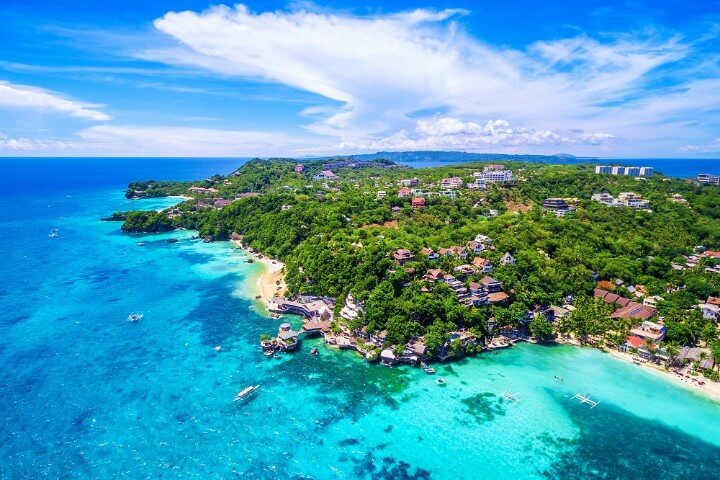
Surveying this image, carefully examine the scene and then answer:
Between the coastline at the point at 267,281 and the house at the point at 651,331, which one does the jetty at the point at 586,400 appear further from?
the coastline at the point at 267,281

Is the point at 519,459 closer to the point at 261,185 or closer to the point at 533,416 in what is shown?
the point at 533,416

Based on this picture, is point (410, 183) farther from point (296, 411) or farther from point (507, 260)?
point (296, 411)

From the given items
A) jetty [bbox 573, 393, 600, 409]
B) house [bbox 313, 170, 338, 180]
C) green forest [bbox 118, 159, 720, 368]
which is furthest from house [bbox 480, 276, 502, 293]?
house [bbox 313, 170, 338, 180]

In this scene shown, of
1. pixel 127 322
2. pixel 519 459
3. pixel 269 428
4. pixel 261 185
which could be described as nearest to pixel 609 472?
pixel 519 459

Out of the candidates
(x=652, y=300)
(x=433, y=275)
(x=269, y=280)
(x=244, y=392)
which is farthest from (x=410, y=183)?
(x=244, y=392)

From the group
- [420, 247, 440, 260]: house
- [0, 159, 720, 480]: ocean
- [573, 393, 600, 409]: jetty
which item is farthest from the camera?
[420, 247, 440, 260]: house

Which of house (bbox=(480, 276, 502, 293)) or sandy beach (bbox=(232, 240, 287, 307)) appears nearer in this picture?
house (bbox=(480, 276, 502, 293))

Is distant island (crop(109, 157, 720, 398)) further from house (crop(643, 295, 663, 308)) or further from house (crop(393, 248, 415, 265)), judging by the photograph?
house (crop(643, 295, 663, 308))
